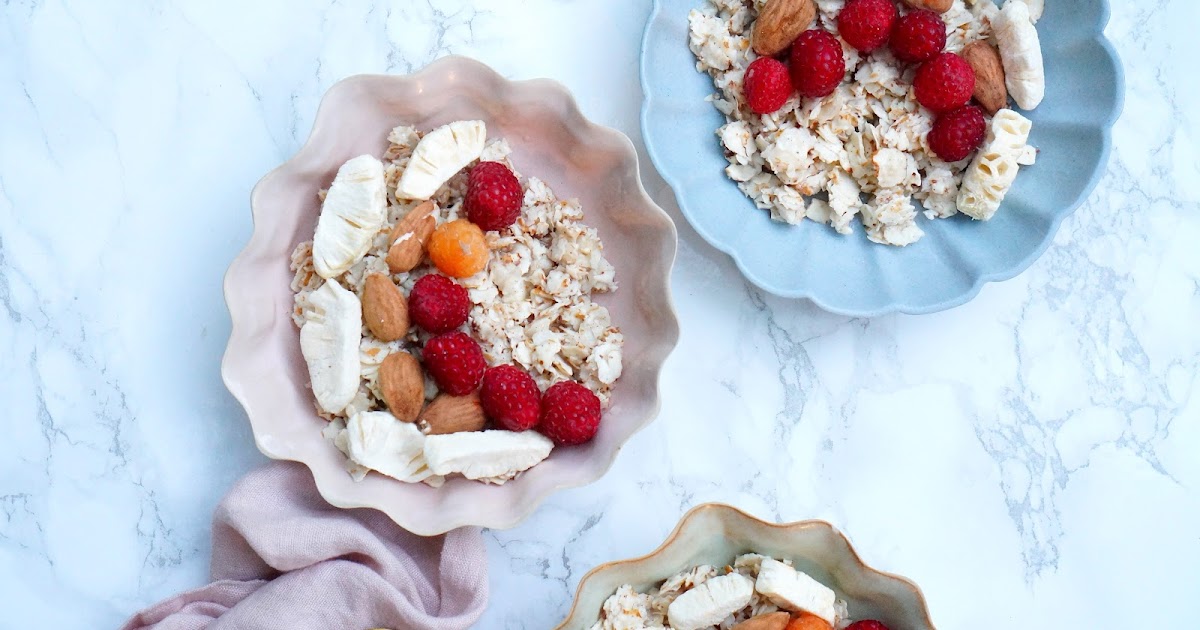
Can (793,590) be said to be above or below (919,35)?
below

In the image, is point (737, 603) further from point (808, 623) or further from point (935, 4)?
point (935, 4)

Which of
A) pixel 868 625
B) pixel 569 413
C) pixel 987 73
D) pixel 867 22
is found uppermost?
pixel 867 22

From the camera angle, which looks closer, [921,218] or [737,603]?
[737,603]

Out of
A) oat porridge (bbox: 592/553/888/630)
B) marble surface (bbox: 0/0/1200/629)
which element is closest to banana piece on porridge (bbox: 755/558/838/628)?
oat porridge (bbox: 592/553/888/630)

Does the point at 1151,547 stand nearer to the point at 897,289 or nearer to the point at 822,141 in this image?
the point at 897,289

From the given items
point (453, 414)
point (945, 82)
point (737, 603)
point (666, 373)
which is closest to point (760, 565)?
point (737, 603)

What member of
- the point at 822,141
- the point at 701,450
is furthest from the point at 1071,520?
the point at 822,141

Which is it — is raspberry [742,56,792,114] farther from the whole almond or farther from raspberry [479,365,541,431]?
the whole almond
